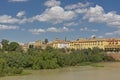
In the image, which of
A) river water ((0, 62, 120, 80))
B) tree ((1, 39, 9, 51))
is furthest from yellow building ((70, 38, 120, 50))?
river water ((0, 62, 120, 80))

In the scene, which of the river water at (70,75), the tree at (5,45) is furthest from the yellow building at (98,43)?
the river water at (70,75)

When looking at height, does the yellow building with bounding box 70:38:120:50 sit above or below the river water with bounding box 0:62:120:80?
above

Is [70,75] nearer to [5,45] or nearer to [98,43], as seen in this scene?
[5,45]

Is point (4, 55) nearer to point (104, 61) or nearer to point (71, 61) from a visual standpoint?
point (71, 61)

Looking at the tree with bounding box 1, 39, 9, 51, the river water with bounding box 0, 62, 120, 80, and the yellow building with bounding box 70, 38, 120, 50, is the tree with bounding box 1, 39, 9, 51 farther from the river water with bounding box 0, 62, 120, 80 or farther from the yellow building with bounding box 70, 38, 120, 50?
the river water with bounding box 0, 62, 120, 80

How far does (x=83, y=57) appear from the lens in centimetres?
7119

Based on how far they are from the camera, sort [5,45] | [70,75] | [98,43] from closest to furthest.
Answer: [70,75], [5,45], [98,43]

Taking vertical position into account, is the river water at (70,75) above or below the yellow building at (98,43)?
below

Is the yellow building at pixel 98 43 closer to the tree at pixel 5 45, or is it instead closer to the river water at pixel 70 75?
the tree at pixel 5 45

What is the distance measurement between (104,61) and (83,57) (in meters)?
7.33

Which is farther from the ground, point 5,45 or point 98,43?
point 98,43

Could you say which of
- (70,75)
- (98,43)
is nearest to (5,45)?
(98,43)

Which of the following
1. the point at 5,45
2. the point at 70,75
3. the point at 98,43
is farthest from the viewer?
the point at 98,43

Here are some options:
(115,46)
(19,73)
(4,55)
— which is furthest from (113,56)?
(19,73)
